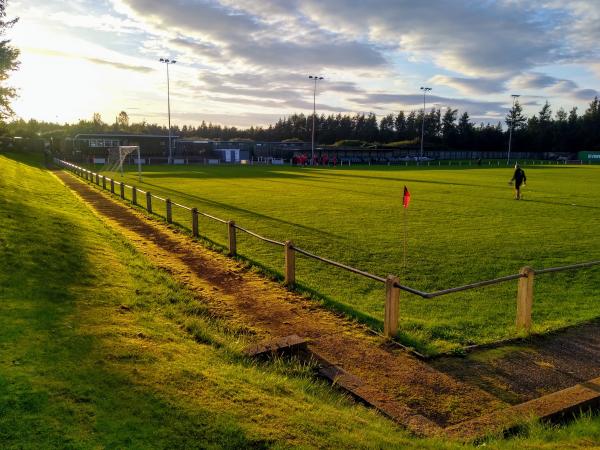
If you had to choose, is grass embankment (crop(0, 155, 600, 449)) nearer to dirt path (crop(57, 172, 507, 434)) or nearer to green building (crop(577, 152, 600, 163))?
dirt path (crop(57, 172, 507, 434))

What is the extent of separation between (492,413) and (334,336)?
2488mm

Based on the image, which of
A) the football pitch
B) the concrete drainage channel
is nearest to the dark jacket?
the football pitch

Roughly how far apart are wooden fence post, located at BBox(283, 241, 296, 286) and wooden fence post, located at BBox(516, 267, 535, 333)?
3933mm

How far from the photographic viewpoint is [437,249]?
1202 cm

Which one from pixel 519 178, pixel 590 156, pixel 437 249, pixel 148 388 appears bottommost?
pixel 437 249

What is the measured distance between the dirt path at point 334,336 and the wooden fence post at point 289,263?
0.72 ft

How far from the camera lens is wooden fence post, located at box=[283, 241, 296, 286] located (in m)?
8.94

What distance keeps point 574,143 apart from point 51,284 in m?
141

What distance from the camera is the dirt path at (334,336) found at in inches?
195

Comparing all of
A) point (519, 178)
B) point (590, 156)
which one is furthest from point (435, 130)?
point (519, 178)

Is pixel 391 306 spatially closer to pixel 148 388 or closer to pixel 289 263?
pixel 289 263

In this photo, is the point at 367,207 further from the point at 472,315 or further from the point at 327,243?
the point at 472,315

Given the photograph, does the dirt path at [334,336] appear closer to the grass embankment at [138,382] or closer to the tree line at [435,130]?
the grass embankment at [138,382]

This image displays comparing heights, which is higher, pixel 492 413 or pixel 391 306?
pixel 391 306
